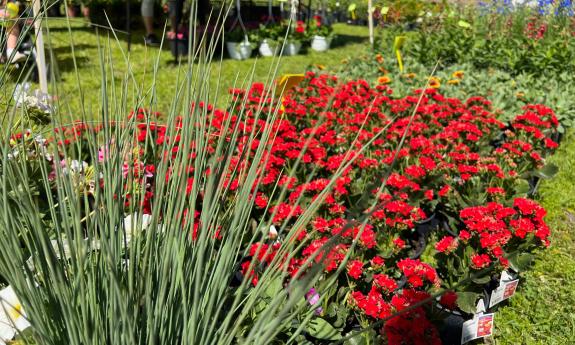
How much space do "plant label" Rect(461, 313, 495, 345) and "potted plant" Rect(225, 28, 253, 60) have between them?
6.44 meters

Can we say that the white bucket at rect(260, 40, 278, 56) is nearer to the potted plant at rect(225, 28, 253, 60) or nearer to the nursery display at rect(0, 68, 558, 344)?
the potted plant at rect(225, 28, 253, 60)

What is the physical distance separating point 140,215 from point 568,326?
1.99 m

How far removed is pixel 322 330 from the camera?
165 centimetres

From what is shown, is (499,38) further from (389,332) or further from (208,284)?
(208,284)

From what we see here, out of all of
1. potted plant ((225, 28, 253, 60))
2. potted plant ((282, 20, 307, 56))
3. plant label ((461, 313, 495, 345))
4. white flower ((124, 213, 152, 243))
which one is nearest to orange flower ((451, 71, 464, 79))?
plant label ((461, 313, 495, 345))

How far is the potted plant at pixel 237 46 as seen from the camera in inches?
306

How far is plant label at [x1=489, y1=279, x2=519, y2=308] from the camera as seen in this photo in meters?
2.10

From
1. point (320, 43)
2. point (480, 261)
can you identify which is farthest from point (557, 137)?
point (320, 43)

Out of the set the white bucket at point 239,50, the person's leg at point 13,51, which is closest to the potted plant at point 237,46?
the white bucket at point 239,50

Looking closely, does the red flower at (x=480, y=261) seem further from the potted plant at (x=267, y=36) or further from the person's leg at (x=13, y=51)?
the potted plant at (x=267, y=36)

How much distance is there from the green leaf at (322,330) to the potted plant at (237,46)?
21.4ft

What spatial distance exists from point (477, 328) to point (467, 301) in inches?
6.2

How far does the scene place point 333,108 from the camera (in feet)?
12.6

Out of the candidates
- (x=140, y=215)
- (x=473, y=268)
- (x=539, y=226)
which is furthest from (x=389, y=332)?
(x=539, y=226)
